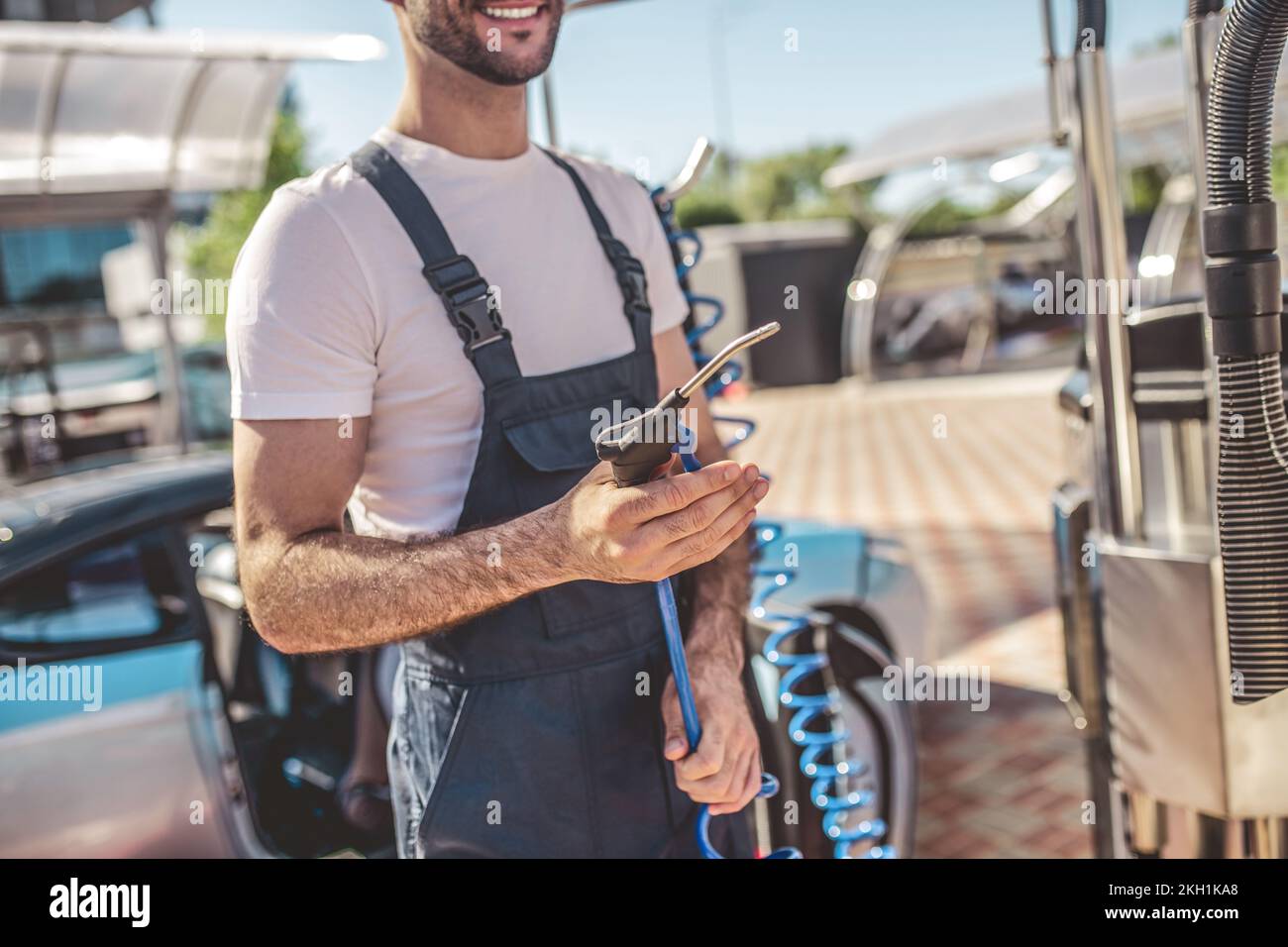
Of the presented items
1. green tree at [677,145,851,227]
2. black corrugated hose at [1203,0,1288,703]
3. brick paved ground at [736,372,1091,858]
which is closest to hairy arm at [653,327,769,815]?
black corrugated hose at [1203,0,1288,703]

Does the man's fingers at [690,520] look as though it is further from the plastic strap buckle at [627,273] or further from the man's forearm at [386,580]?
the plastic strap buckle at [627,273]

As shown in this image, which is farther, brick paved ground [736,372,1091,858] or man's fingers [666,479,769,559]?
brick paved ground [736,372,1091,858]

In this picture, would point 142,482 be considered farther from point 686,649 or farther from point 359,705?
point 686,649

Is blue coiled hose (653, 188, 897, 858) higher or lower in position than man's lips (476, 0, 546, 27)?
lower

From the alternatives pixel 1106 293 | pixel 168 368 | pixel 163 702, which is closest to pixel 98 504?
pixel 163 702

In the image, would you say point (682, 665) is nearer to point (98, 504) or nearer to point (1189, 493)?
point (1189, 493)

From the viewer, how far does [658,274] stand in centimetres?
189

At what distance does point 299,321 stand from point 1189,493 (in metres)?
1.68

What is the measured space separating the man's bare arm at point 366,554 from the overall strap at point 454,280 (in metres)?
0.17

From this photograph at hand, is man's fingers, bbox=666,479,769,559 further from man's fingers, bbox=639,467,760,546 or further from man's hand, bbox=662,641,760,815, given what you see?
man's hand, bbox=662,641,760,815

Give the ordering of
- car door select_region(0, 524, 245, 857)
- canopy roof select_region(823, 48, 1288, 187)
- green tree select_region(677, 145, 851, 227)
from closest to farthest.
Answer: car door select_region(0, 524, 245, 857) → canopy roof select_region(823, 48, 1288, 187) → green tree select_region(677, 145, 851, 227)

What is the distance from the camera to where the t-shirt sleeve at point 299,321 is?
4.73 ft

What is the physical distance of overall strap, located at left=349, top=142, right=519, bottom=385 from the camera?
1.50 m
